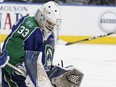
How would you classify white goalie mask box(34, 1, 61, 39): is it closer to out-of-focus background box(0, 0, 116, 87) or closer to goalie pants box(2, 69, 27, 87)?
goalie pants box(2, 69, 27, 87)

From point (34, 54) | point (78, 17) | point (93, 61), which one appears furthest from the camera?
point (78, 17)

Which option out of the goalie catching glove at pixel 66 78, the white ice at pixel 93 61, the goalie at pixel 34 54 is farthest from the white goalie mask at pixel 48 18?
the white ice at pixel 93 61

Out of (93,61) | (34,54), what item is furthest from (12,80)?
(93,61)

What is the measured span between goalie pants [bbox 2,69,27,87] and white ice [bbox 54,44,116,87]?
5.43ft

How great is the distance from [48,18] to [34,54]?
0.25m

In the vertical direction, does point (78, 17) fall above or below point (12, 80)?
below

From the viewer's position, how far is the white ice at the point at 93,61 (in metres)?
4.42

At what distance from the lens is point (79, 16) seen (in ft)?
26.6

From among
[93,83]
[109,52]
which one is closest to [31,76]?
[93,83]

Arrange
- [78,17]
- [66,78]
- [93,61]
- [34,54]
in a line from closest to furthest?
[34,54] → [66,78] → [93,61] → [78,17]

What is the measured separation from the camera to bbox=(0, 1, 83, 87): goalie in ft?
7.39

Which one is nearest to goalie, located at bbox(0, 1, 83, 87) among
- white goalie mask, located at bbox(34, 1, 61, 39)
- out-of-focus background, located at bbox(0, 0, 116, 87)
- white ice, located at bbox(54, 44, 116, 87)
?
white goalie mask, located at bbox(34, 1, 61, 39)

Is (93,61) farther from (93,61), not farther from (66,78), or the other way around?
(66,78)

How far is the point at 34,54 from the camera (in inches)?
88.7
